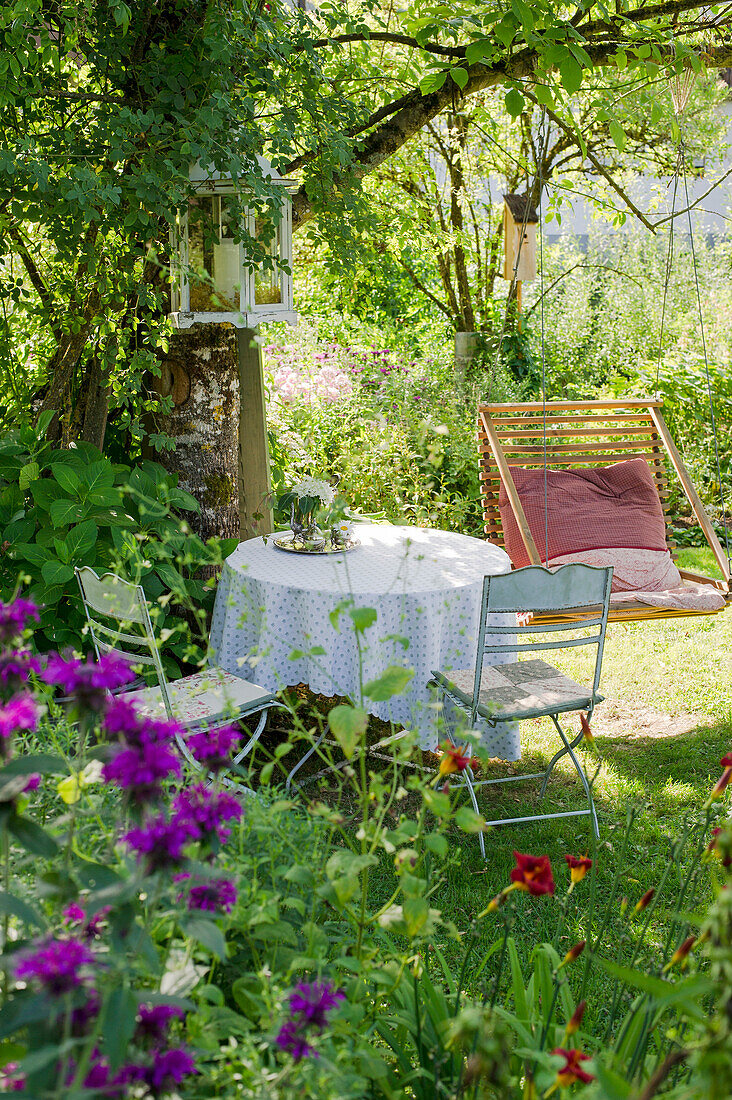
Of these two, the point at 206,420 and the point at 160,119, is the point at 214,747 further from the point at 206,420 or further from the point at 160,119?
the point at 206,420

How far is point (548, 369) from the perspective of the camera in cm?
830

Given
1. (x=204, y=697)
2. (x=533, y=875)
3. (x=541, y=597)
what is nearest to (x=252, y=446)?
(x=204, y=697)

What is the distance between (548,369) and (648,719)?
4.85 m

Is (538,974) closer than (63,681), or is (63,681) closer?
(63,681)

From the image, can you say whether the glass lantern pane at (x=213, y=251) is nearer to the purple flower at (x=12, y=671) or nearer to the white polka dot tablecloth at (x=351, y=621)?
the white polka dot tablecloth at (x=351, y=621)

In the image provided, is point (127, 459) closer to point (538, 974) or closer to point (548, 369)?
point (538, 974)

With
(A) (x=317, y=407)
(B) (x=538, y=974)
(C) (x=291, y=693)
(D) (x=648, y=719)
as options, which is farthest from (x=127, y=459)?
(B) (x=538, y=974)

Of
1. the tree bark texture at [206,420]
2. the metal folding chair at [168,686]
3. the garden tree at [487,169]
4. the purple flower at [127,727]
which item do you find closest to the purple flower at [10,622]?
the purple flower at [127,727]

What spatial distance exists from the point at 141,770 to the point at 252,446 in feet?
11.1

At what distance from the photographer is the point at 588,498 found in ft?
17.3

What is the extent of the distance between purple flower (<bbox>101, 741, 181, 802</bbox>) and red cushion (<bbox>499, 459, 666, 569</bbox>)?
4066mm

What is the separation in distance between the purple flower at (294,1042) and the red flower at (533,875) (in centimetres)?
39

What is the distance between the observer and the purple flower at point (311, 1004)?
93 centimetres

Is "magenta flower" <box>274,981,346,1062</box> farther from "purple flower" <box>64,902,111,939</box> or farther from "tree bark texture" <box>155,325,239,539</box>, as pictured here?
"tree bark texture" <box>155,325,239,539</box>
